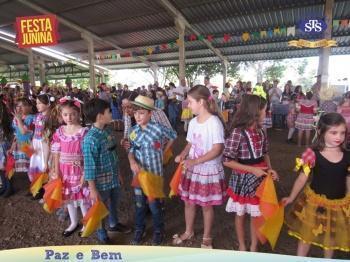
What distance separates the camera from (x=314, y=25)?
9.27 metres

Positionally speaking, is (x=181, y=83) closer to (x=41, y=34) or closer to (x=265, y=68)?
(x=41, y=34)

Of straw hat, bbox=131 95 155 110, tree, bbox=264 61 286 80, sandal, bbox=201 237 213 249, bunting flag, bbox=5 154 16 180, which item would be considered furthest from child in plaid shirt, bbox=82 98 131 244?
tree, bbox=264 61 286 80

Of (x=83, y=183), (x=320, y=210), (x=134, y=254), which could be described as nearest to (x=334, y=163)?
(x=320, y=210)

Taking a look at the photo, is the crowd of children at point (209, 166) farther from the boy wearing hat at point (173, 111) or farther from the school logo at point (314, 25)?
the school logo at point (314, 25)

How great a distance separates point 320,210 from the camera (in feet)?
6.77

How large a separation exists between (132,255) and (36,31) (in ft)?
28.1

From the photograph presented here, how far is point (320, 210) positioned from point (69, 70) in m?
28.5

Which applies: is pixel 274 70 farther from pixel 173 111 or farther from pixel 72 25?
pixel 173 111

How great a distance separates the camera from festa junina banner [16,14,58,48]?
820 centimetres

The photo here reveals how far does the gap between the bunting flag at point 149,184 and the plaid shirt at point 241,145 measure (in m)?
0.68

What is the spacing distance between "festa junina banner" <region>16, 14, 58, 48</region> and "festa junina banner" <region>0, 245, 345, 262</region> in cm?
786

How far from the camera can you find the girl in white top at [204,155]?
8.04 feet

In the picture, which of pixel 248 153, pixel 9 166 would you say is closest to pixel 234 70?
pixel 9 166

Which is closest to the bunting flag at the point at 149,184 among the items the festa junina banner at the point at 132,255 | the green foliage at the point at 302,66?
the festa junina banner at the point at 132,255
